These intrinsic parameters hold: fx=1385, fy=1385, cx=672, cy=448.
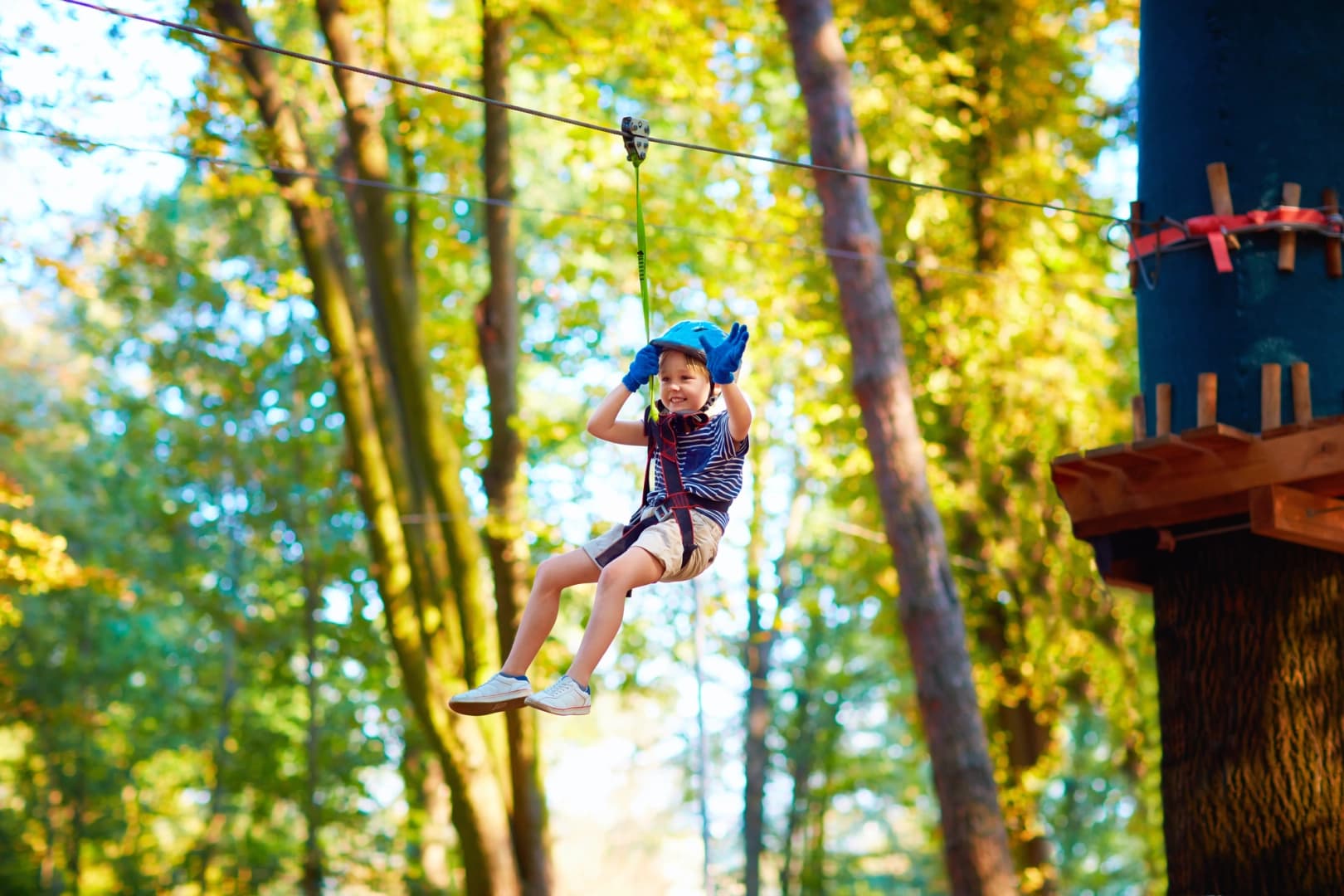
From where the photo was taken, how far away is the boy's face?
176 inches

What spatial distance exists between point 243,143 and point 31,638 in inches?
493

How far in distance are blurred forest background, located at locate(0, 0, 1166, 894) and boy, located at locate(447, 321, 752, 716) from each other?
9.74ft

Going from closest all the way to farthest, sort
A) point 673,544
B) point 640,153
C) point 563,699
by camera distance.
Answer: point 563,699
point 673,544
point 640,153

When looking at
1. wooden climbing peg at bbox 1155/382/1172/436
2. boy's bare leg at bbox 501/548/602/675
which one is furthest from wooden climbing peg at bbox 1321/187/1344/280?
boy's bare leg at bbox 501/548/602/675

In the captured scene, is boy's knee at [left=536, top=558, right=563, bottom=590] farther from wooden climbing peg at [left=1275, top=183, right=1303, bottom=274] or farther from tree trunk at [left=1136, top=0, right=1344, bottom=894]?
wooden climbing peg at [left=1275, top=183, right=1303, bottom=274]

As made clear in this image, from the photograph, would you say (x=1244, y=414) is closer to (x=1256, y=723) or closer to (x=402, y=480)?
(x=1256, y=723)

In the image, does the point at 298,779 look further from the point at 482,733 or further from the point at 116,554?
the point at 482,733

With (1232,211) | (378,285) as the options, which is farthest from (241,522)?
(1232,211)

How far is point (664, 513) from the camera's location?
4.47 m

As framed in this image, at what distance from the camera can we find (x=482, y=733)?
1017cm

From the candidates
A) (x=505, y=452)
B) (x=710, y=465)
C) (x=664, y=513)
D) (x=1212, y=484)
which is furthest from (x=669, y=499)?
(x=505, y=452)

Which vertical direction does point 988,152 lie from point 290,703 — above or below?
above

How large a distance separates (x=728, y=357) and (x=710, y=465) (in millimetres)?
420

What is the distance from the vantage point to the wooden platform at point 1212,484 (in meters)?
5.08
